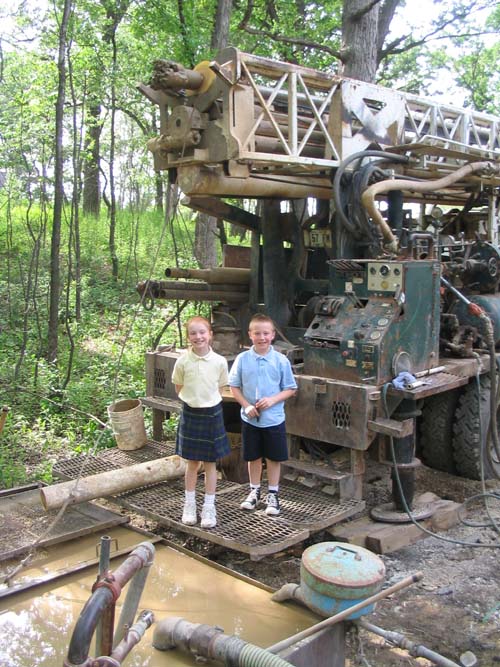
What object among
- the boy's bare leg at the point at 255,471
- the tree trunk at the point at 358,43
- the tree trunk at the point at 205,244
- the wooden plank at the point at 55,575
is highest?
the tree trunk at the point at 358,43

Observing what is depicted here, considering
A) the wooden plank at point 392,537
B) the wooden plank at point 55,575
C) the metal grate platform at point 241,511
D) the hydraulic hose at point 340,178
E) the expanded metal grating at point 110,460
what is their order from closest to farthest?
the wooden plank at point 55,575 < the metal grate platform at point 241,511 < the wooden plank at point 392,537 < the expanded metal grating at point 110,460 < the hydraulic hose at point 340,178

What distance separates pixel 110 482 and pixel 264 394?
4.26ft

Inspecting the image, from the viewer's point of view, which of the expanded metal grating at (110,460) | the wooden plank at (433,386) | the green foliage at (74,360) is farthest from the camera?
the green foliage at (74,360)

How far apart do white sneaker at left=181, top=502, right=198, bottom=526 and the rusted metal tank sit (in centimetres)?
129

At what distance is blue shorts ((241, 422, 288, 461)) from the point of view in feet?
15.2

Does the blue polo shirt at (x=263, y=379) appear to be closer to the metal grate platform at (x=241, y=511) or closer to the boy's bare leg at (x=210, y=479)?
the boy's bare leg at (x=210, y=479)

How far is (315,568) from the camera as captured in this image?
3.20 meters

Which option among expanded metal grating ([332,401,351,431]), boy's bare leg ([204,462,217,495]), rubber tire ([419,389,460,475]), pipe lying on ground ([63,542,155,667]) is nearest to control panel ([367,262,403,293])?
expanded metal grating ([332,401,351,431])

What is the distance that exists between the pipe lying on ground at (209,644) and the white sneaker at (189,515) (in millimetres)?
1297

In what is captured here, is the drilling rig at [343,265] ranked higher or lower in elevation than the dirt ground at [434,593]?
higher

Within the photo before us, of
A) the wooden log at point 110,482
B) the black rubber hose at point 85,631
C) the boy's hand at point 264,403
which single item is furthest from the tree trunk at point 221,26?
the black rubber hose at point 85,631

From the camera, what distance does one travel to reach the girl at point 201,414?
178 inches

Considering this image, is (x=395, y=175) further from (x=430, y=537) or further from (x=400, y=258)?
(x=430, y=537)

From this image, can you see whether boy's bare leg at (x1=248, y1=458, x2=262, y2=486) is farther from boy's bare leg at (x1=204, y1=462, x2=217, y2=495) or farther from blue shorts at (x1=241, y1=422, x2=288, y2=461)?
→ boy's bare leg at (x1=204, y1=462, x2=217, y2=495)
